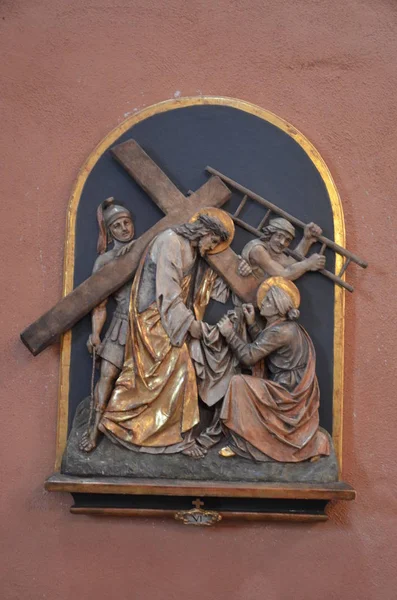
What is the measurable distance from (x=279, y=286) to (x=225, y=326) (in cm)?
29

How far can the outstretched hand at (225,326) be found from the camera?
3.43 m

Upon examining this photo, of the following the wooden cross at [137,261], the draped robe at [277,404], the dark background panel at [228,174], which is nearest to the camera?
the draped robe at [277,404]

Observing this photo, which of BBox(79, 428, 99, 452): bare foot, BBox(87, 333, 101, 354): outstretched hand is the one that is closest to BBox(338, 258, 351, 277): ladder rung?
BBox(87, 333, 101, 354): outstretched hand

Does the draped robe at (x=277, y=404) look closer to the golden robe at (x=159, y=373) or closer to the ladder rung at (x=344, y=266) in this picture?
the golden robe at (x=159, y=373)

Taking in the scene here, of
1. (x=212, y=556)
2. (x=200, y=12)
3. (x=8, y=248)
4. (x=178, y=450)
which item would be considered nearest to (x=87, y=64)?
(x=200, y=12)

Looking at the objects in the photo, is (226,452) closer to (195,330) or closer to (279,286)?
(195,330)

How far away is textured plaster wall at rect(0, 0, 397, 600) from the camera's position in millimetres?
3453

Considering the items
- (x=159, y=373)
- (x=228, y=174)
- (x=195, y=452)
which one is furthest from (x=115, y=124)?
(x=195, y=452)

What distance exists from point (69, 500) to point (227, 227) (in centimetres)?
139

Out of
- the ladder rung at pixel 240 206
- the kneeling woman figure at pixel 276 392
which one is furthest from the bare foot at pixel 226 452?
the ladder rung at pixel 240 206

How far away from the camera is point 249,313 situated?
3.48m

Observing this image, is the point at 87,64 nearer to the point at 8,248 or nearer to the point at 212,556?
the point at 8,248

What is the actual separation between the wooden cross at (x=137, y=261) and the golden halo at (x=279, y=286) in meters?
0.07

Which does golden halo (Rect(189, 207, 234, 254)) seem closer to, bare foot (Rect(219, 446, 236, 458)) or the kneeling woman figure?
the kneeling woman figure
